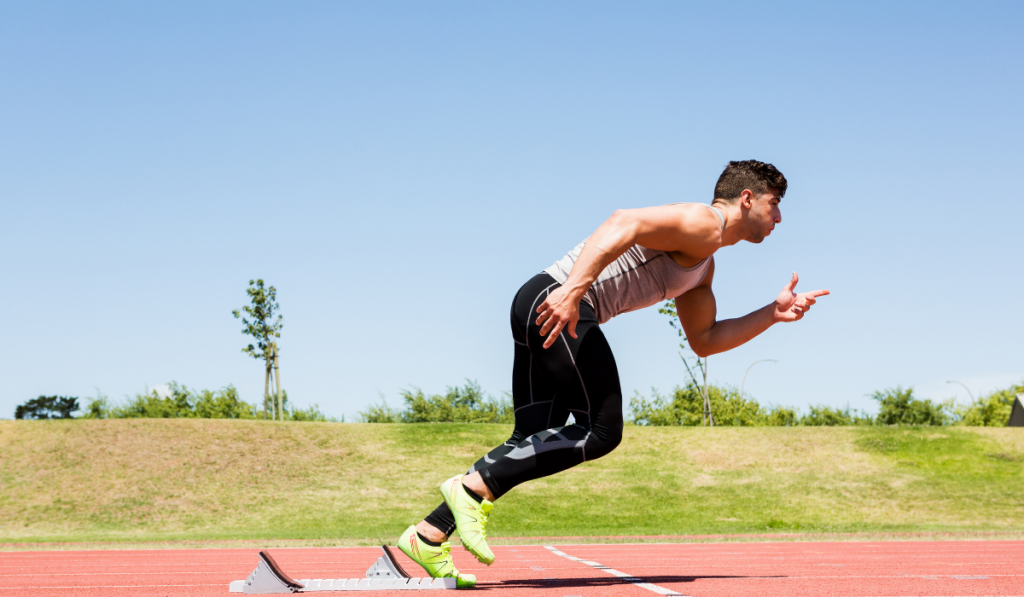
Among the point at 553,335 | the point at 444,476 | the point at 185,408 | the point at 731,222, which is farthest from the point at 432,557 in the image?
the point at 185,408

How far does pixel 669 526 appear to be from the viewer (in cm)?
1809

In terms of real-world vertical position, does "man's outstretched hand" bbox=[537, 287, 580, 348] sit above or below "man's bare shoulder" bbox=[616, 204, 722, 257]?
below

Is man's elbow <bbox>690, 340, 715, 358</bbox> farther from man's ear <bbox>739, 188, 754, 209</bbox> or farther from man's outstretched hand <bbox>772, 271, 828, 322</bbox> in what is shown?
man's ear <bbox>739, 188, 754, 209</bbox>

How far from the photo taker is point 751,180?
420 centimetres

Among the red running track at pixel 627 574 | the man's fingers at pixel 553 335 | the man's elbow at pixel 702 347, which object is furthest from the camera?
the man's elbow at pixel 702 347

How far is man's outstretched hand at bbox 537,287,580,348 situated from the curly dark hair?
1097 mm

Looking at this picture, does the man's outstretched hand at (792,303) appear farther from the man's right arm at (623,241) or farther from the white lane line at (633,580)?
the white lane line at (633,580)

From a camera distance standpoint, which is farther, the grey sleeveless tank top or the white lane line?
the grey sleeveless tank top

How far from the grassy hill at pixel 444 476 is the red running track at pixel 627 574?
8380 mm

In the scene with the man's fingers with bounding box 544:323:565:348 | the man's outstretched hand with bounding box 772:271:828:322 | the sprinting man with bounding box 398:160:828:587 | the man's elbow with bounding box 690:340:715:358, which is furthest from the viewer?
the man's elbow with bounding box 690:340:715:358

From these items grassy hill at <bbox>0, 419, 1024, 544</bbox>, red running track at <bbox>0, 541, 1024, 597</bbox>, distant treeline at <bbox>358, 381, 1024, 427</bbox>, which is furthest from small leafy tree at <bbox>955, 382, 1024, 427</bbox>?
red running track at <bbox>0, 541, 1024, 597</bbox>

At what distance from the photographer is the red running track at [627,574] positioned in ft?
13.5

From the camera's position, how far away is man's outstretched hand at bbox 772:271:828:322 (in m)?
4.61

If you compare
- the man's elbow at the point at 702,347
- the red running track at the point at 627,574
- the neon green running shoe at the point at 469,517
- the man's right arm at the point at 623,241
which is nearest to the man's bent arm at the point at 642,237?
the man's right arm at the point at 623,241
